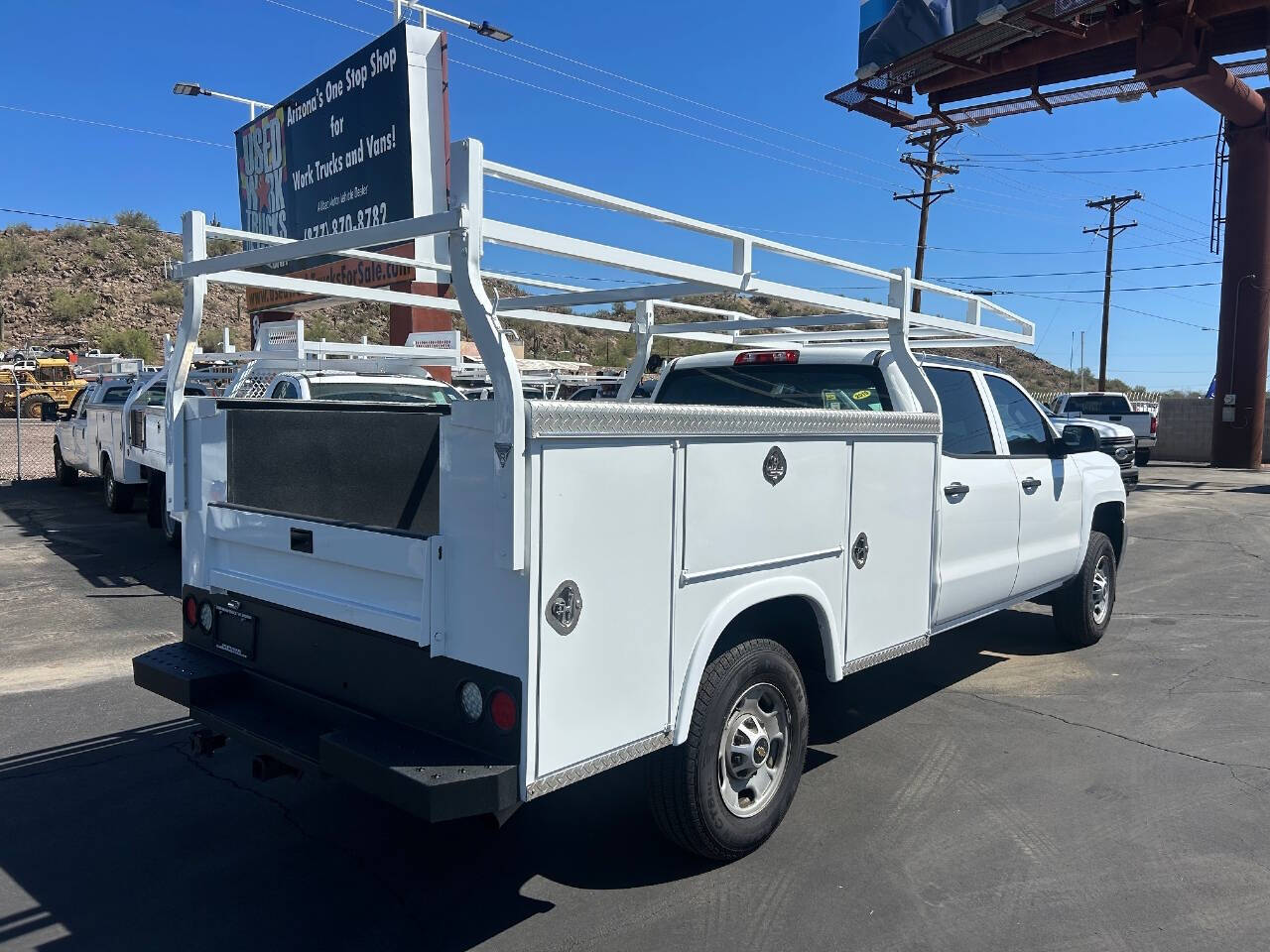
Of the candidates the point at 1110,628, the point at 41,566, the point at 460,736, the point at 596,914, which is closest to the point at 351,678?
the point at 460,736

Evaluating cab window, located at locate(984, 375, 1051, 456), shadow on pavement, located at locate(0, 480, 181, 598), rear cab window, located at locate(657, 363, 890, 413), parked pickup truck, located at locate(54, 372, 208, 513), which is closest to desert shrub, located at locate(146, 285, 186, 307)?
shadow on pavement, located at locate(0, 480, 181, 598)

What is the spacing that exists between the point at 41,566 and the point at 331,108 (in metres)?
10.00

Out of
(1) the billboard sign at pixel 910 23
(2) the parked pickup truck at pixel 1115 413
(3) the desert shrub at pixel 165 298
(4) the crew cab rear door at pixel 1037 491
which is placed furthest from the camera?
(3) the desert shrub at pixel 165 298

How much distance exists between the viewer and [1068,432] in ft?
20.5

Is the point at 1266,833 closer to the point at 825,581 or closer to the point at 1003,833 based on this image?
the point at 1003,833

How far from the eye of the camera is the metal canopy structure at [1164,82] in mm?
18250

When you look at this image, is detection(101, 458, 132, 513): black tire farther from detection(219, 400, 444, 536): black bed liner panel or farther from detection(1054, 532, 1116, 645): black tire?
detection(1054, 532, 1116, 645): black tire

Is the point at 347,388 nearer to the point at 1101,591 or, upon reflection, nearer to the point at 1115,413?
Answer: the point at 1101,591

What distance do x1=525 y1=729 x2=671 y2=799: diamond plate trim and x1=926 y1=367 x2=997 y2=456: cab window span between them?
2718mm

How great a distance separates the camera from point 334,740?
321 cm

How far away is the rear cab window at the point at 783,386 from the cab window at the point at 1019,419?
1231 millimetres

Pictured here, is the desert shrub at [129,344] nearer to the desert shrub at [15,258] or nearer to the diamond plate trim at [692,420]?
the desert shrub at [15,258]

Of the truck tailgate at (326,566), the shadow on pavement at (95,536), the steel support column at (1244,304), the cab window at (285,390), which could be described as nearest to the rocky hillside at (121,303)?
the steel support column at (1244,304)

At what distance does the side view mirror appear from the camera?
20.1 feet
